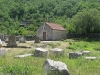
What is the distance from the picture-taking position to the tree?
161 ft

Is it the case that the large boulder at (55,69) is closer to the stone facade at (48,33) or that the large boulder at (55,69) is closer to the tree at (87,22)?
the stone facade at (48,33)

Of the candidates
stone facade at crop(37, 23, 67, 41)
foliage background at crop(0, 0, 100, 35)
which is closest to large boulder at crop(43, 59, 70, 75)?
stone facade at crop(37, 23, 67, 41)

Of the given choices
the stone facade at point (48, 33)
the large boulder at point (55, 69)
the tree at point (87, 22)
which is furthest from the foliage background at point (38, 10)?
the large boulder at point (55, 69)

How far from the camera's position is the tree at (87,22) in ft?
161

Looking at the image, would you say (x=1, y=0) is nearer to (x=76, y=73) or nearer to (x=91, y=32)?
(x=91, y=32)

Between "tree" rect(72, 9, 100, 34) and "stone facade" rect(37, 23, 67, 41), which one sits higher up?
Result: "tree" rect(72, 9, 100, 34)

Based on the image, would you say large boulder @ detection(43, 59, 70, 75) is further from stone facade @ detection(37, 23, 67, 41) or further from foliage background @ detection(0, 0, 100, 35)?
foliage background @ detection(0, 0, 100, 35)

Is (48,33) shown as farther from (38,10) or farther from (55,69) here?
(38,10)

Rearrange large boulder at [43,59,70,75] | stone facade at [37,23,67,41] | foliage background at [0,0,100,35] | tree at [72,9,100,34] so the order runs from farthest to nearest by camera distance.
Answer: foliage background at [0,0,100,35] → tree at [72,9,100,34] → stone facade at [37,23,67,41] → large boulder at [43,59,70,75]

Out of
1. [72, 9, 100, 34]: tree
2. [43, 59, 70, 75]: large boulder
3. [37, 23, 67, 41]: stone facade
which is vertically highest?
[43, 59, 70, 75]: large boulder

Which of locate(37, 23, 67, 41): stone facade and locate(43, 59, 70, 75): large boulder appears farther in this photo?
locate(37, 23, 67, 41): stone facade

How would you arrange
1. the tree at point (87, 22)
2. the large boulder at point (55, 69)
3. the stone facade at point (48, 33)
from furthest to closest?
1. the tree at point (87, 22)
2. the stone facade at point (48, 33)
3. the large boulder at point (55, 69)

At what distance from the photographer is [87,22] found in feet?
162

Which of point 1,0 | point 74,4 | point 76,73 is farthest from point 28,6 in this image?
point 76,73
